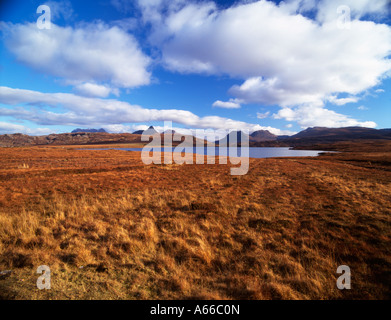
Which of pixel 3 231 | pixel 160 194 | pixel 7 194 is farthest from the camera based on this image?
pixel 160 194

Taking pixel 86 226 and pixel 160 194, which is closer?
pixel 86 226

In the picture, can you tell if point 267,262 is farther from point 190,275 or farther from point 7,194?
point 7,194

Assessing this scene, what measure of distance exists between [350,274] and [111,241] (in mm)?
6870

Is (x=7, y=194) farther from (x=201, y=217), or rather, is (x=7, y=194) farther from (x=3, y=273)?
(x=201, y=217)

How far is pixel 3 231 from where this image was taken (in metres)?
6.23

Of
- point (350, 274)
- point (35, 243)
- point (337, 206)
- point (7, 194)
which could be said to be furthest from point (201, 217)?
point (7, 194)

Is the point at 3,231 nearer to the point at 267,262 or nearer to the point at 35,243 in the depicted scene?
the point at 35,243

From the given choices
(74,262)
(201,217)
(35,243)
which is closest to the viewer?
(74,262)

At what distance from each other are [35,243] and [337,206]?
13595 millimetres
